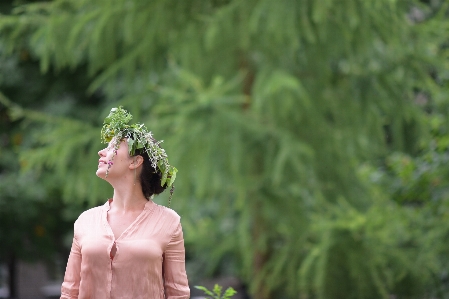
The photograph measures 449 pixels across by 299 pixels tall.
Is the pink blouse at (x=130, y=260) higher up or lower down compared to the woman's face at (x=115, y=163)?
lower down

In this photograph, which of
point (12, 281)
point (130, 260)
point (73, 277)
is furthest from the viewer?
point (12, 281)

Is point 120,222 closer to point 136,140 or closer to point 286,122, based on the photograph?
point 136,140

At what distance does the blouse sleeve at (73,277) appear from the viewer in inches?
94.7

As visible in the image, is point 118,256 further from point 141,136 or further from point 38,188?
point 38,188

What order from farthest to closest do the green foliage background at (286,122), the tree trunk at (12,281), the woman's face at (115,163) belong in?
the tree trunk at (12,281)
the green foliage background at (286,122)
the woman's face at (115,163)

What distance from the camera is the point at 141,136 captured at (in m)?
2.47

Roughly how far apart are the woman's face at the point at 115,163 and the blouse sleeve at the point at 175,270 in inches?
10.1

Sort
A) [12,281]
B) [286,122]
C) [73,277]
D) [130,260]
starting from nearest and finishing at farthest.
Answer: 1. [130,260]
2. [73,277]
3. [286,122]
4. [12,281]

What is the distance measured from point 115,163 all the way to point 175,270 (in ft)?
1.28

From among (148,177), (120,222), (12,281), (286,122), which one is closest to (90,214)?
(120,222)

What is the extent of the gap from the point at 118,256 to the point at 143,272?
90 millimetres

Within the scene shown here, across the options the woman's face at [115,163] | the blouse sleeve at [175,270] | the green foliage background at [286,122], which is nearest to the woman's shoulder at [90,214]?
the woman's face at [115,163]

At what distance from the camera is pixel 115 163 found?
7.95 feet

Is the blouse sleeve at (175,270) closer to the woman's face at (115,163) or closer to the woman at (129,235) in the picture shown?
the woman at (129,235)
